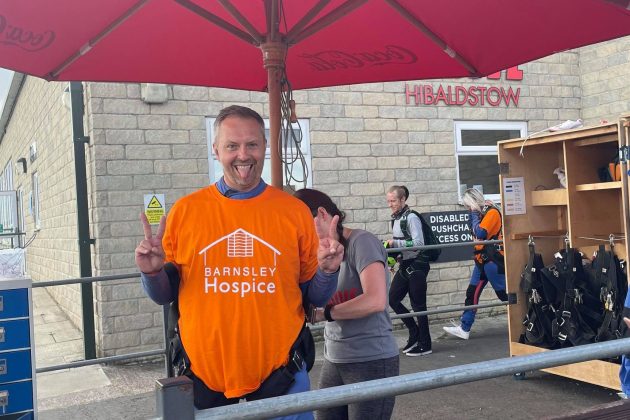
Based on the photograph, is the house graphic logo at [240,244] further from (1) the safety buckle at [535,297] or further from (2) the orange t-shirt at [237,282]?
(1) the safety buckle at [535,297]

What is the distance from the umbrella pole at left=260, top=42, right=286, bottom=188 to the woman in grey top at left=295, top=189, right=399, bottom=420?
24cm

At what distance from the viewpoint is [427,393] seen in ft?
17.1

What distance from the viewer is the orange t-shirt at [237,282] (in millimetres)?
2025

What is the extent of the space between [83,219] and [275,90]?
4.16 m

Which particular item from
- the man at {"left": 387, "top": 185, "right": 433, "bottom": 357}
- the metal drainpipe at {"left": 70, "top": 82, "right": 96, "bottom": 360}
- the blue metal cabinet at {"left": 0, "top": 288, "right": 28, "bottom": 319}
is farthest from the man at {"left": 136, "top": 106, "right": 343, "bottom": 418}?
the metal drainpipe at {"left": 70, "top": 82, "right": 96, "bottom": 360}

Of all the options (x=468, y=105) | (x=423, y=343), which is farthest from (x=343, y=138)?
(x=423, y=343)

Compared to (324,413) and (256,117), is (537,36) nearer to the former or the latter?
(256,117)

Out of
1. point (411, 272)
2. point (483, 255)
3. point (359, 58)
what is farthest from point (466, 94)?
point (359, 58)

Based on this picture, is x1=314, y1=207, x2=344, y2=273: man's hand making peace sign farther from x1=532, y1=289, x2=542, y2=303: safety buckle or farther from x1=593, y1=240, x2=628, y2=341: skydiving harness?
x1=532, y1=289, x2=542, y2=303: safety buckle

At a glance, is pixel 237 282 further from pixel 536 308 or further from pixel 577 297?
pixel 536 308

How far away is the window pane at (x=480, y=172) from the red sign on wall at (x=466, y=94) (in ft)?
2.39

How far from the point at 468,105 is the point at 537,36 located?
525 cm

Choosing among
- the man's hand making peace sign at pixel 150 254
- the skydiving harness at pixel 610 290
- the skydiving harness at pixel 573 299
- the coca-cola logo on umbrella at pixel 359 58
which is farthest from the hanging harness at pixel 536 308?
the man's hand making peace sign at pixel 150 254

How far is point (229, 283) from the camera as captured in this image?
2041 mm
